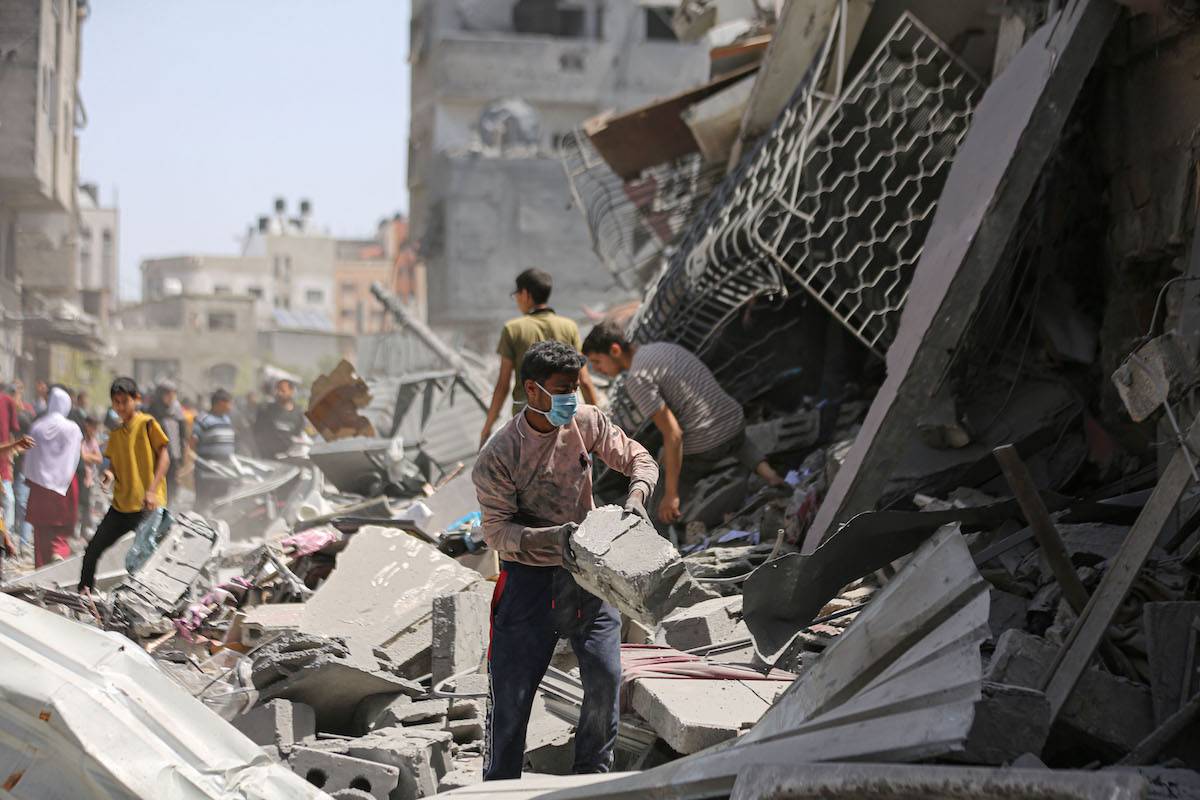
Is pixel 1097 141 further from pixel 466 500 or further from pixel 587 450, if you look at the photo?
pixel 466 500

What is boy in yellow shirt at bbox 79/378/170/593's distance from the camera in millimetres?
7461

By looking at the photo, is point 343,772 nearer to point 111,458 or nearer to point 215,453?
point 111,458

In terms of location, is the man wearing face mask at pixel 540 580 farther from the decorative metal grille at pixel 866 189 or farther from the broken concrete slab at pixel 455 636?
the decorative metal grille at pixel 866 189

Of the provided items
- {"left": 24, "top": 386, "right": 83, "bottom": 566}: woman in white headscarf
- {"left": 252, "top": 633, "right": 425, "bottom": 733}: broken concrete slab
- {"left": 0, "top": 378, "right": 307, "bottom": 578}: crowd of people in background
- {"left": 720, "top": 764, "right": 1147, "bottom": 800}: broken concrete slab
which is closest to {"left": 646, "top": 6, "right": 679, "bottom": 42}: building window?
{"left": 0, "top": 378, "right": 307, "bottom": 578}: crowd of people in background

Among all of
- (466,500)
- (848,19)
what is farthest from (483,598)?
(848,19)

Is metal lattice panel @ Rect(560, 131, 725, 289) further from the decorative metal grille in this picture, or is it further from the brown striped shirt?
the brown striped shirt

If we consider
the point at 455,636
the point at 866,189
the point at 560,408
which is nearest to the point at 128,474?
the point at 455,636

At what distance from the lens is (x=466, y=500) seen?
864 centimetres

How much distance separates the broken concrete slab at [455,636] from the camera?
564 centimetres

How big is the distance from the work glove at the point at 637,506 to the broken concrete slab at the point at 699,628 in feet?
4.28

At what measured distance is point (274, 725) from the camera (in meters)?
4.88

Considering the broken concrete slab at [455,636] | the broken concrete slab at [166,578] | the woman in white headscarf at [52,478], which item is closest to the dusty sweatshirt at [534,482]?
the broken concrete slab at [455,636]

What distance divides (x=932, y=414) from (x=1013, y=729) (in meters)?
3.42

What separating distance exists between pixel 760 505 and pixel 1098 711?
3591 millimetres
